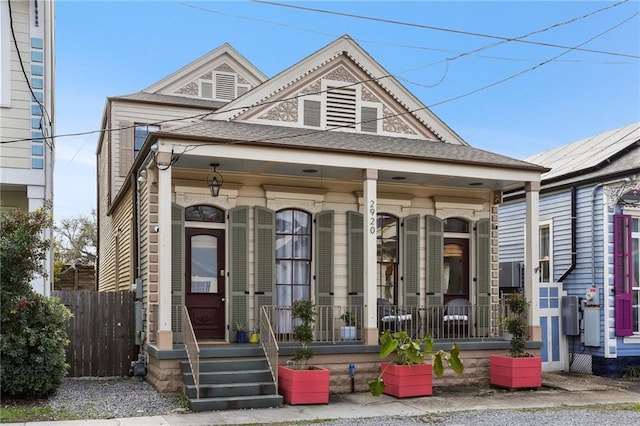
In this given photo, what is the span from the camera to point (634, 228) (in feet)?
45.4

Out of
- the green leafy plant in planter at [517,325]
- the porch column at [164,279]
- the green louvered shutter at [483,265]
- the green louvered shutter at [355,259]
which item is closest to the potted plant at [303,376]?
the porch column at [164,279]

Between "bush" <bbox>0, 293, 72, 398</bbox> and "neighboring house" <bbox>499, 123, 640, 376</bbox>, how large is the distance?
28.0 feet

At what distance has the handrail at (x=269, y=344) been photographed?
984cm

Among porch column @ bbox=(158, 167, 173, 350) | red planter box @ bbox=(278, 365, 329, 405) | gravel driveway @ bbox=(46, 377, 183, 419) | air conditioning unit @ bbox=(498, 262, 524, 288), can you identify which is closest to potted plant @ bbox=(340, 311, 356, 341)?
red planter box @ bbox=(278, 365, 329, 405)

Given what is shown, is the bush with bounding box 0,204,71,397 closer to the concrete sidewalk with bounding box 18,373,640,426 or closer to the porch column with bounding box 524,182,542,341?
the concrete sidewalk with bounding box 18,373,640,426

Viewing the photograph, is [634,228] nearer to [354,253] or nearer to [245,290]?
[354,253]

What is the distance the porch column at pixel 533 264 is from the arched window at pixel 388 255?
254 centimetres

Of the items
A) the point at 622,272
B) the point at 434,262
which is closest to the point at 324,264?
the point at 434,262

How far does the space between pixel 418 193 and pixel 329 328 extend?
3288 millimetres

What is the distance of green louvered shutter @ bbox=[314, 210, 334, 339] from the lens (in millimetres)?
12672

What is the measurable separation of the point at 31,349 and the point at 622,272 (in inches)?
430

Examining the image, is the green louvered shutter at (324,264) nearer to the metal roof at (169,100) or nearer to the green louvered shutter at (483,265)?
the green louvered shutter at (483,265)

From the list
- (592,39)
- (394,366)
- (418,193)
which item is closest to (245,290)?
(394,366)

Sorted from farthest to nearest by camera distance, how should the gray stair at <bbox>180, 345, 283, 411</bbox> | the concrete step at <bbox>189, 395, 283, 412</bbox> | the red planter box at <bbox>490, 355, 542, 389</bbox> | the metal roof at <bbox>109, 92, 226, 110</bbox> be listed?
1. the metal roof at <bbox>109, 92, 226, 110</bbox>
2. the red planter box at <bbox>490, 355, 542, 389</bbox>
3. the gray stair at <bbox>180, 345, 283, 411</bbox>
4. the concrete step at <bbox>189, 395, 283, 412</bbox>
